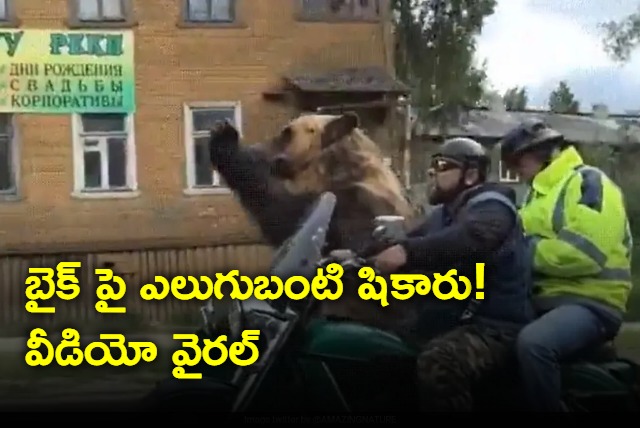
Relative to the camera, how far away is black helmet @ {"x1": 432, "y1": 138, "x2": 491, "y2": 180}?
366 cm

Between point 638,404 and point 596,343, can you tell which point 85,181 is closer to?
point 596,343

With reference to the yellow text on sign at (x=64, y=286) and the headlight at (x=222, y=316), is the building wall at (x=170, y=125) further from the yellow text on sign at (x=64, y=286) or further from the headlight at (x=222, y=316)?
the headlight at (x=222, y=316)

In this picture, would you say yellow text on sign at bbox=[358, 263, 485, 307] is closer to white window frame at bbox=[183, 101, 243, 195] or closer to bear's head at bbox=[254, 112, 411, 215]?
bear's head at bbox=[254, 112, 411, 215]

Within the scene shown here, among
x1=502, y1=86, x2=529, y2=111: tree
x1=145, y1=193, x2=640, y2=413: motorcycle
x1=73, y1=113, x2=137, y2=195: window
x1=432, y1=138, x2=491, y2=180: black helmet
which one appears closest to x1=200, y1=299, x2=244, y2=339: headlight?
x1=145, y1=193, x2=640, y2=413: motorcycle

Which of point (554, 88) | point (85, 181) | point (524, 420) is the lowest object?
point (524, 420)

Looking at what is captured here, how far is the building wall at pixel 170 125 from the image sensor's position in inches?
139

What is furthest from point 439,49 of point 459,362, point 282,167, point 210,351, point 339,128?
point 210,351

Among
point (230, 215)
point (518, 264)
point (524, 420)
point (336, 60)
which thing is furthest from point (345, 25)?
point (524, 420)

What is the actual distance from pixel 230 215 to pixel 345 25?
0.72 meters

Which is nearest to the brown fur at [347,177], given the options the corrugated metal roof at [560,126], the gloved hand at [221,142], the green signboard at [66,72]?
the gloved hand at [221,142]

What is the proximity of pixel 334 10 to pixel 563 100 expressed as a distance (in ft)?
2.86

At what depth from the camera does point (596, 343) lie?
3.72 meters

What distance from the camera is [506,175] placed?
12.2ft

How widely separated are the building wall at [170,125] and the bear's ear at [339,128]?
0.45 ft
